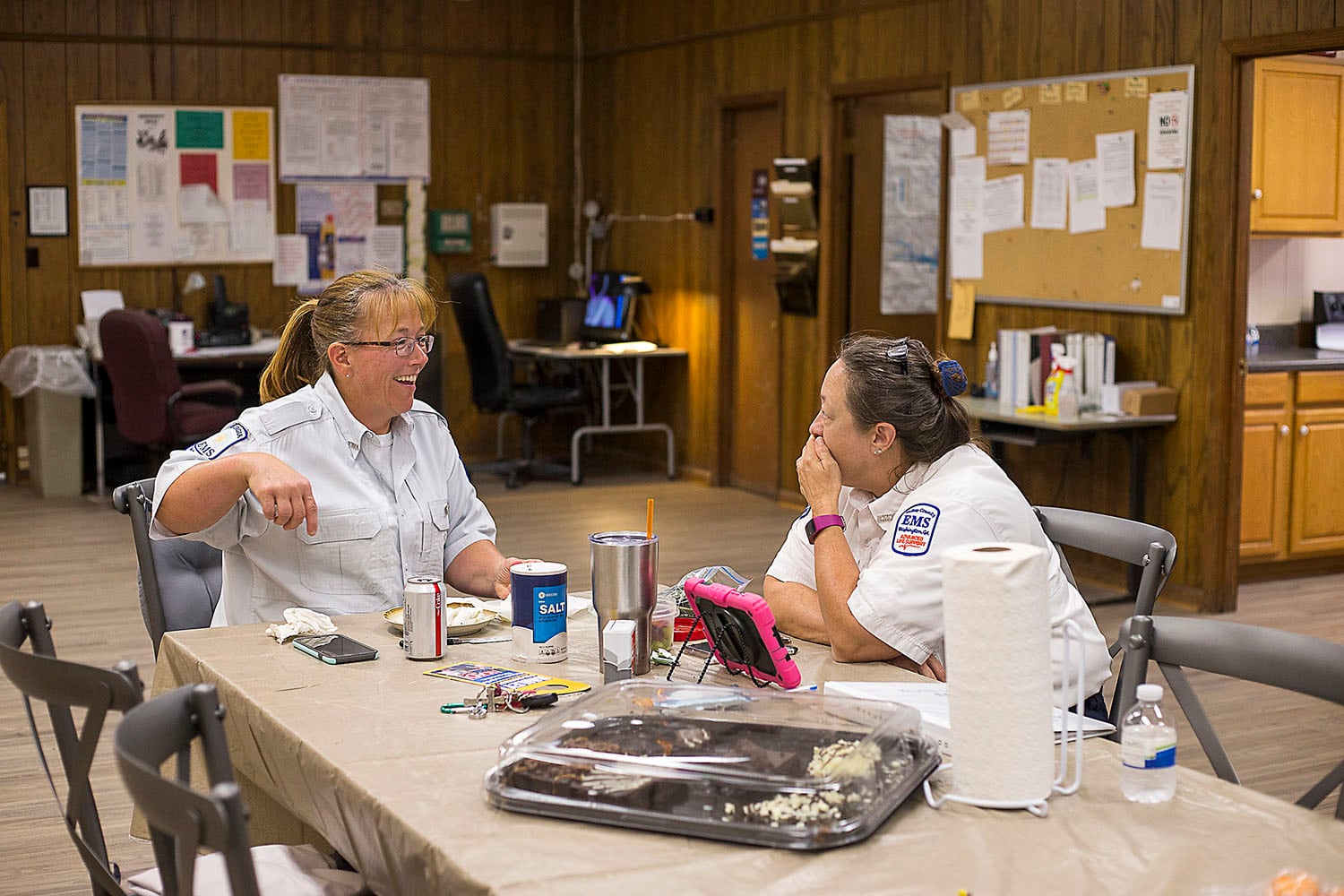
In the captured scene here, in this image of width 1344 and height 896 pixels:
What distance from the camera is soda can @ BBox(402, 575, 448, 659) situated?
2301 mm

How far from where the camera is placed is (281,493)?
2.46m

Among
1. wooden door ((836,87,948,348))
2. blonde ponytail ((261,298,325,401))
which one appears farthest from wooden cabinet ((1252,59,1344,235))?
blonde ponytail ((261,298,325,401))

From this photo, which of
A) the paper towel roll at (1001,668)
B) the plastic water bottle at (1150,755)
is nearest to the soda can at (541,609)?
the paper towel roll at (1001,668)

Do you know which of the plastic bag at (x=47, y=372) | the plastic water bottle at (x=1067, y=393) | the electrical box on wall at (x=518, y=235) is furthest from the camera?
the electrical box on wall at (x=518, y=235)

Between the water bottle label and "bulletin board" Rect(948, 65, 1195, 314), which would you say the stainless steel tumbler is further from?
"bulletin board" Rect(948, 65, 1195, 314)

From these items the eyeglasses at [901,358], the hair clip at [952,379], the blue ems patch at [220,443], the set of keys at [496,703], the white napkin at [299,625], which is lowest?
the set of keys at [496,703]

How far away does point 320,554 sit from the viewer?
8.98 ft

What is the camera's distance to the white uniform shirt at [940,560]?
2281mm

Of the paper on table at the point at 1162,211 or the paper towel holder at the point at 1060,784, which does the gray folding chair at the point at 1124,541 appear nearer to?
the paper towel holder at the point at 1060,784

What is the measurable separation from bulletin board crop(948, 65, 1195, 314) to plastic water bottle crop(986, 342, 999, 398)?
273 millimetres

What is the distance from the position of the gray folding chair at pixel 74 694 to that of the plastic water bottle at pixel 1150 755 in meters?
1.12

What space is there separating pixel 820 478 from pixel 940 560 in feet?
1.28

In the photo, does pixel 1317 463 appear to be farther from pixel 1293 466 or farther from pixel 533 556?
pixel 533 556

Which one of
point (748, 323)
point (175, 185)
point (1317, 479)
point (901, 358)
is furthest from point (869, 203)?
point (901, 358)
